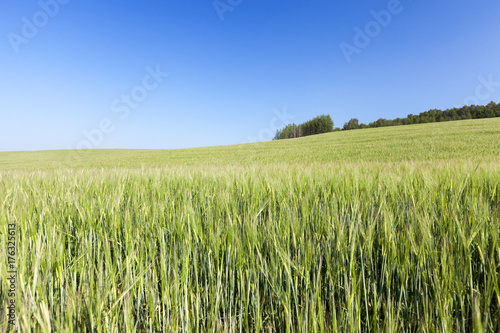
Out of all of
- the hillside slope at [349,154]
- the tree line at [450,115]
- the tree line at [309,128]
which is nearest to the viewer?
the hillside slope at [349,154]

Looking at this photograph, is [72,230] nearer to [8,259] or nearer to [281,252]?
[8,259]

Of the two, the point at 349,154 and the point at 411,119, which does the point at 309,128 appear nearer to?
the point at 411,119

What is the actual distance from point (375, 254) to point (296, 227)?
0.33 metres

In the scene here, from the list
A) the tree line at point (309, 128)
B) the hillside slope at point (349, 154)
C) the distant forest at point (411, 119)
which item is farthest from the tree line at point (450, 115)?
the hillside slope at point (349, 154)

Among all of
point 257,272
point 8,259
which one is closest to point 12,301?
point 8,259

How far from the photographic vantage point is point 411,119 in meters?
40.0

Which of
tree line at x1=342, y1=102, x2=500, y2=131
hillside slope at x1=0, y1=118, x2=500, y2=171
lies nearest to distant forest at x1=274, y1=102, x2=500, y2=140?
tree line at x1=342, y1=102, x2=500, y2=131

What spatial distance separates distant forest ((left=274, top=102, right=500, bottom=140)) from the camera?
33.8m

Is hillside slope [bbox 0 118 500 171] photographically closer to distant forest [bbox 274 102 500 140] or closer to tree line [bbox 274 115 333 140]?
distant forest [bbox 274 102 500 140]

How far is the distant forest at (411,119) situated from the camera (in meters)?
33.8

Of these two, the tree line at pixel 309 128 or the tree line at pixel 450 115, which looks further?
the tree line at pixel 309 128

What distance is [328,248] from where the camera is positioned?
0.78m

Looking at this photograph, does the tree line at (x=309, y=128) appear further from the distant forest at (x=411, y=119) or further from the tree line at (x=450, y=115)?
the tree line at (x=450, y=115)

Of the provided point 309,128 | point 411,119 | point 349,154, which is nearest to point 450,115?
point 411,119
